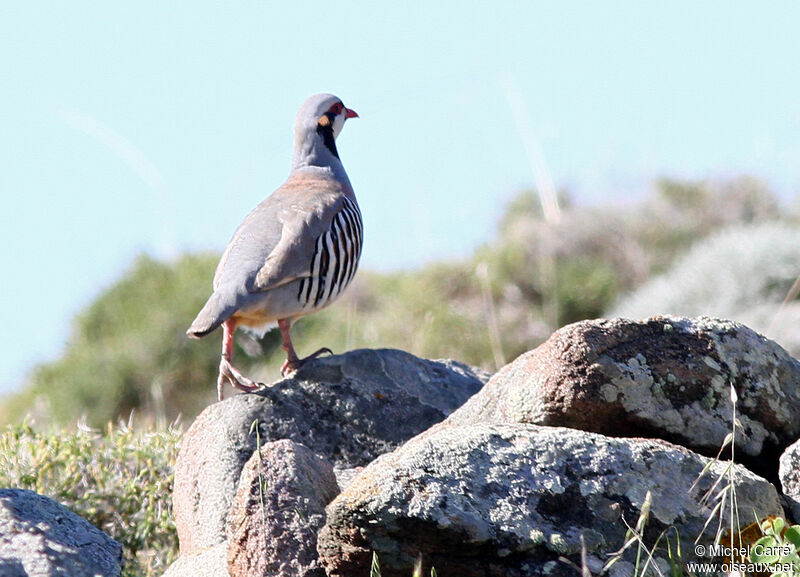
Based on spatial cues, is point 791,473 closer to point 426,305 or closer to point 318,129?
point 318,129

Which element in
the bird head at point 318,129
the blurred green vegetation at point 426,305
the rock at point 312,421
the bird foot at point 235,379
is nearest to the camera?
the rock at point 312,421

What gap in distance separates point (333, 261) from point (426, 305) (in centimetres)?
661

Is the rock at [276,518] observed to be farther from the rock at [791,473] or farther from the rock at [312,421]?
the rock at [791,473]

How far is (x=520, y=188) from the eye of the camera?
52.4 feet

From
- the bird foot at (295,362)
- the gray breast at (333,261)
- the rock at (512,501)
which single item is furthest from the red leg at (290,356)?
the rock at (512,501)

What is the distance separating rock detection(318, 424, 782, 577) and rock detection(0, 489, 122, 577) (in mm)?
702

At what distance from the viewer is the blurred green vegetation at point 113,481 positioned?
480 centimetres

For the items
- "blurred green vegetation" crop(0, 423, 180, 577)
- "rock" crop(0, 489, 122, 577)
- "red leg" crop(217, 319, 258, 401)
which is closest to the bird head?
"red leg" crop(217, 319, 258, 401)

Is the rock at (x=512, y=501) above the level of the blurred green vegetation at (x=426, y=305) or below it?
below

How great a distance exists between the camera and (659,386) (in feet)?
11.0

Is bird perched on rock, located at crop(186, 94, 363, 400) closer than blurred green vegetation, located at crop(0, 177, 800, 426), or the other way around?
bird perched on rock, located at crop(186, 94, 363, 400)

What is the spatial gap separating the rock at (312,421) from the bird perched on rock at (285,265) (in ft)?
1.49

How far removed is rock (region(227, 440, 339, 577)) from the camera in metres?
3.10

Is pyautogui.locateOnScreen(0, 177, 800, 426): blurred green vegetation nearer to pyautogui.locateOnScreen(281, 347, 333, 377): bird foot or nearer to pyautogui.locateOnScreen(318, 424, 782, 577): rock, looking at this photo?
pyautogui.locateOnScreen(281, 347, 333, 377): bird foot
